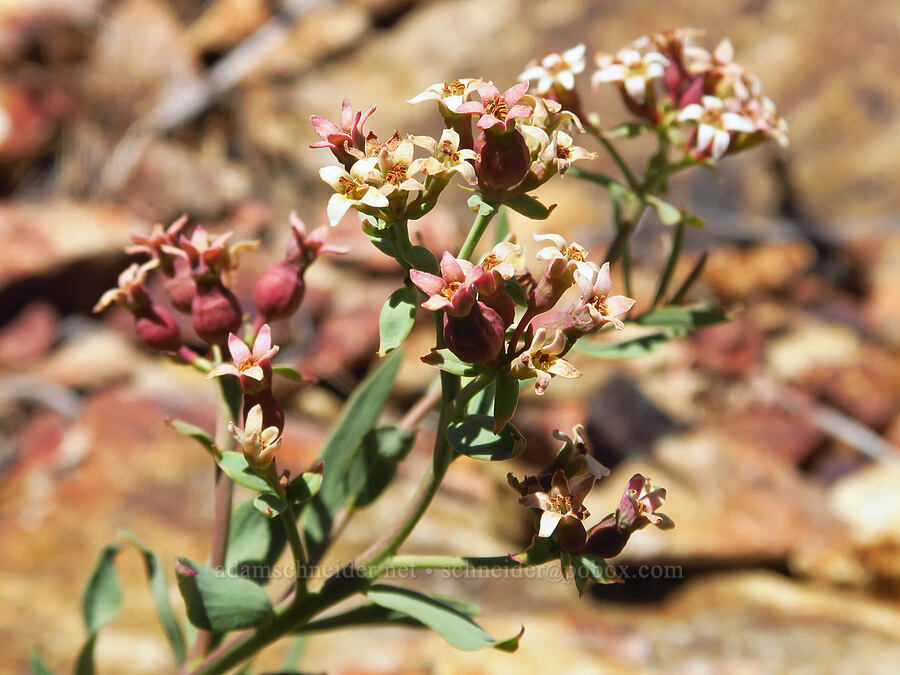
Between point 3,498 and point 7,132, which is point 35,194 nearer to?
point 7,132

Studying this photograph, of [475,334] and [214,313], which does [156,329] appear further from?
[475,334]

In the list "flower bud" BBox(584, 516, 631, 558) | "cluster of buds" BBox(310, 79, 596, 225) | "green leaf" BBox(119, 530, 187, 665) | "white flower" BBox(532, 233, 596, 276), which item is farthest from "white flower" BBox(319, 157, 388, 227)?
"green leaf" BBox(119, 530, 187, 665)

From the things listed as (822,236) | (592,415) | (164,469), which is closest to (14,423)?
(164,469)

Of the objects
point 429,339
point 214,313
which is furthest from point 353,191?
point 429,339

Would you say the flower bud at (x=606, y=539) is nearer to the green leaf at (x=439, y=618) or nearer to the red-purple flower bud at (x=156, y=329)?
the green leaf at (x=439, y=618)

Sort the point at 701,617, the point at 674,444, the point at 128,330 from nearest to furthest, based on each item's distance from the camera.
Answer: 1. the point at 701,617
2. the point at 674,444
3. the point at 128,330

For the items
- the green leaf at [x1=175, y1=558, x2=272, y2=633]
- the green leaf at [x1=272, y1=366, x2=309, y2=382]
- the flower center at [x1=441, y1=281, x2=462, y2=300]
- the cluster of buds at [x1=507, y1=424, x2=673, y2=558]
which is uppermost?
the flower center at [x1=441, y1=281, x2=462, y2=300]

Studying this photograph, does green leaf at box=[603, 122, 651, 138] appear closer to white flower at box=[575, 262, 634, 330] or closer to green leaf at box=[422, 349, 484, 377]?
white flower at box=[575, 262, 634, 330]
